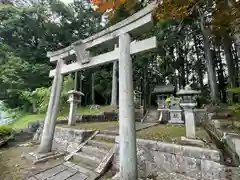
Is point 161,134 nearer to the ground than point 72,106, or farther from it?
nearer to the ground

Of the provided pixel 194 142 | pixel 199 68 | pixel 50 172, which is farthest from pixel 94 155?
pixel 199 68

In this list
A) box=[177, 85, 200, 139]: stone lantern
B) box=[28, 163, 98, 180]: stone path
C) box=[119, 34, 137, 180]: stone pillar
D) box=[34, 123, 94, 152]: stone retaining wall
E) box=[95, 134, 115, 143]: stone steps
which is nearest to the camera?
box=[119, 34, 137, 180]: stone pillar

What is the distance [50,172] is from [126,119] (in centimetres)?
238

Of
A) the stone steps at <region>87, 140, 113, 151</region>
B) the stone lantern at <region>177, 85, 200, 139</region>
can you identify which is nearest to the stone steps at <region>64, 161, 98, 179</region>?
the stone steps at <region>87, 140, 113, 151</region>

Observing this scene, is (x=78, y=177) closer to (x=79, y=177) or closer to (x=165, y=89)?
(x=79, y=177)

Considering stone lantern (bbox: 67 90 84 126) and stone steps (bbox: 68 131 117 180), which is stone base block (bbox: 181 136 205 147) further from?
stone lantern (bbox: 67 90 84 126)

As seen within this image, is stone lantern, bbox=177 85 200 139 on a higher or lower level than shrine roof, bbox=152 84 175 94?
lower

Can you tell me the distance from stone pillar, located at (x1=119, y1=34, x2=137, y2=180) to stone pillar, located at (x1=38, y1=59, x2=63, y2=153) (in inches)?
112

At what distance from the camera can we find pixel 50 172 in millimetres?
3400

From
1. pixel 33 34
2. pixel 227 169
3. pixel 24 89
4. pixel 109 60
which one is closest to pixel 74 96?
pixel 109 60

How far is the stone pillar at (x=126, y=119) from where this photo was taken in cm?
267

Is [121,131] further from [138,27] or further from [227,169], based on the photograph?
[138,27]

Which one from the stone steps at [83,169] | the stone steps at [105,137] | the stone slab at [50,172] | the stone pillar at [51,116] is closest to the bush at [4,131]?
the stone pillar at [51,116]

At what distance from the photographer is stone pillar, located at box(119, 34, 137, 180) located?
267 centimetres
